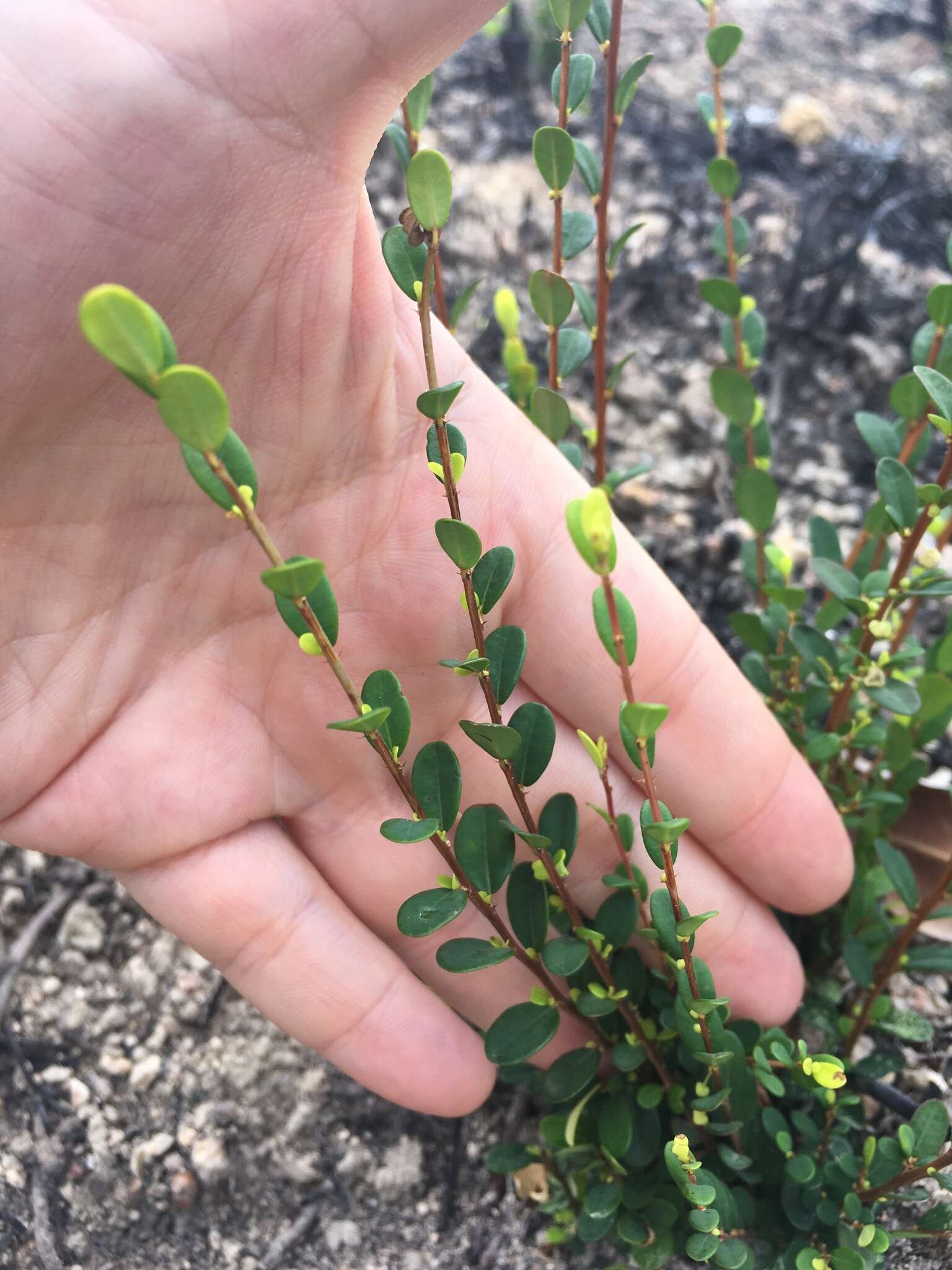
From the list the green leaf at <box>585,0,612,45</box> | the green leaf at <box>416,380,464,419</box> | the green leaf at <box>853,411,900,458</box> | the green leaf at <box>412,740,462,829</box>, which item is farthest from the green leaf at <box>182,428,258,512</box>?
the green leaf at <box>853,411,900,458</box>

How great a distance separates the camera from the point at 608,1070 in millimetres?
1711

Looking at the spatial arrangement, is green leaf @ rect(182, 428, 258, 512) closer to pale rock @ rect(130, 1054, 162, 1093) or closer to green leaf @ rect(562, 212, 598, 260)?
green leaf @ rect(562, 212, 598, 260)

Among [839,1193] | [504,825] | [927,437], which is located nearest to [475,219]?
[927,437]

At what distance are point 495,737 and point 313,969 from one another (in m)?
0.67

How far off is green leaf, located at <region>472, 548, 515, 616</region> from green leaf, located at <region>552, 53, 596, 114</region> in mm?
672

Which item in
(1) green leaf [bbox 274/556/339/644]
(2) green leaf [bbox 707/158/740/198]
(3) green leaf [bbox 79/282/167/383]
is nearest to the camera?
(3) green leaf [bbox 79/282/167/383]

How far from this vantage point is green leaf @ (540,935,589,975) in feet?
4.29

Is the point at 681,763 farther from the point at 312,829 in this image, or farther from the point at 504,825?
the point at 312,829

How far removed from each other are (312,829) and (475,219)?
1.88 meters

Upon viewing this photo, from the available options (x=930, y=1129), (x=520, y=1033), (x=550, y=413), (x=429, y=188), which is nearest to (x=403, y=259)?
(x=429, y=188)

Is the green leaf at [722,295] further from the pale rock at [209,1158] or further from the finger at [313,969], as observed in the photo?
the pale rock at [209,1158]

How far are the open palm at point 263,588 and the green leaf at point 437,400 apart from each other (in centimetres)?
42

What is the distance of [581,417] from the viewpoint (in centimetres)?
251

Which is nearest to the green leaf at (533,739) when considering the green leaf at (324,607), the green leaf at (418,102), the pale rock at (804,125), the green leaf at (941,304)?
the green leaf at (324,607)
